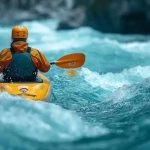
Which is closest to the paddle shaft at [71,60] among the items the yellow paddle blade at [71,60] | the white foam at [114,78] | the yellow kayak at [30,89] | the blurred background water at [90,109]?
the yellow paddle blade at [71,60]

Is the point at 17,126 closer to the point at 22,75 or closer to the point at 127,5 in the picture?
the point at 22,75

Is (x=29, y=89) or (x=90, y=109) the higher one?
(x=29, y=89)

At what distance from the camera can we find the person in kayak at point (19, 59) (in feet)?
19.4

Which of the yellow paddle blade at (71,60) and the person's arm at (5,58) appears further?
the yellow paddle blade at (71,60)

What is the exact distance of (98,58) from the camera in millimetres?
11930

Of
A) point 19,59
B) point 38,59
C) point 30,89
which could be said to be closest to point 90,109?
point 30,89

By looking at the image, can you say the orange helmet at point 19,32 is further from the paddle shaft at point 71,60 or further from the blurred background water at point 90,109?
the paddle shaft at point 71,60

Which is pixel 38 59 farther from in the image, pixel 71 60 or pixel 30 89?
pixel 71 60

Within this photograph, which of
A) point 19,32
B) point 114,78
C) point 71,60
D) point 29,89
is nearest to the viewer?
point 29,89

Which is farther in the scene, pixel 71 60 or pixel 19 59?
pixel 71 60

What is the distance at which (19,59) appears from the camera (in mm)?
5910

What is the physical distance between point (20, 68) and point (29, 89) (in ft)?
1.07

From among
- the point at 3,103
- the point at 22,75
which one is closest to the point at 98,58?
the point at 22,75

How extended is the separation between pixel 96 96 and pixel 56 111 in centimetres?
215
